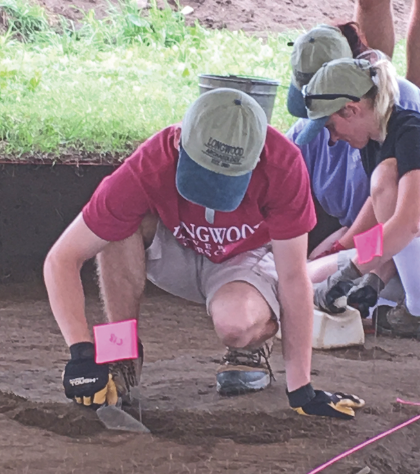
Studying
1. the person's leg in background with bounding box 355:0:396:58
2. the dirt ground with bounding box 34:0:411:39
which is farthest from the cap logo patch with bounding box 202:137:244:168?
the dirt ground with bounding box 34:0:411:39

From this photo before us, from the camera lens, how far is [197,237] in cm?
160

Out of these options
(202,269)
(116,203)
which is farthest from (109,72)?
(116,203)

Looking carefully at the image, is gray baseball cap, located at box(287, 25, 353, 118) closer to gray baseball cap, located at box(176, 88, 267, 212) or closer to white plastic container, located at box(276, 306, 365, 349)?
white plastic container, located at box(276, 306, 365, 349)

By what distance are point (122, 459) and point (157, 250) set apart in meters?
0.48

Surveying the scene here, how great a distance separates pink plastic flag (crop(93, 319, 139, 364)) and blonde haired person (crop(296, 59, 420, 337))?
0.74 metres

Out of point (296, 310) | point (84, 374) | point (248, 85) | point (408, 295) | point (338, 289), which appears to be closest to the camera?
point (84, 374)

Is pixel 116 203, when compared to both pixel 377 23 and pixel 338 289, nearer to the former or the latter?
pixel 338 289

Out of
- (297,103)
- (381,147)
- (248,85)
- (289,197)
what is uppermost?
(248,85)

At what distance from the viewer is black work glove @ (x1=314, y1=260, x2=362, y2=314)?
1.98 metres

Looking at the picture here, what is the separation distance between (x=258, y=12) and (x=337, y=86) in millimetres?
2256

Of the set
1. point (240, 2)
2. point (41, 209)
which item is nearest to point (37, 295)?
point (41, 209)

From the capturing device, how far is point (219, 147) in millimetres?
1276

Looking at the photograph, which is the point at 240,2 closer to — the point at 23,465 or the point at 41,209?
the point at 41,209

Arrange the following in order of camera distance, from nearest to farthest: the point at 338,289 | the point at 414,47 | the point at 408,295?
the point at 338,289 → the point at 408,295 → the point at 414,47
